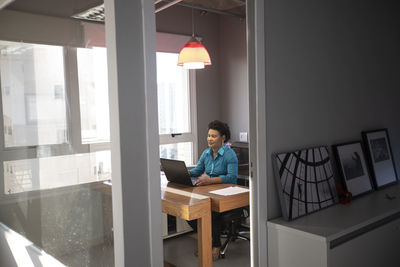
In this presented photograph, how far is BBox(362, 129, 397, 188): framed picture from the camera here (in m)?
3.05

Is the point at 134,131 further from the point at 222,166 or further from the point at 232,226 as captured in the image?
the point at 232,226

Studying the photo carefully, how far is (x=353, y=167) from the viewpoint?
2.88 meters

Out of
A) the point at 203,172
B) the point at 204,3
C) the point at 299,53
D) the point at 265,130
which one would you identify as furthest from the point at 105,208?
the point at 204,3

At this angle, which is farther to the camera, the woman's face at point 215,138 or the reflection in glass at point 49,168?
the woman's face at point 215,138

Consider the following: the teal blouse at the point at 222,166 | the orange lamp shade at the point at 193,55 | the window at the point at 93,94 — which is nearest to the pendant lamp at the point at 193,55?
the orange lamp shade at the point at 193,55

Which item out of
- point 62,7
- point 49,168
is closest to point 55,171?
point 49,168

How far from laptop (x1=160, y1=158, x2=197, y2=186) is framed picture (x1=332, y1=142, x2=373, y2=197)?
1.25m

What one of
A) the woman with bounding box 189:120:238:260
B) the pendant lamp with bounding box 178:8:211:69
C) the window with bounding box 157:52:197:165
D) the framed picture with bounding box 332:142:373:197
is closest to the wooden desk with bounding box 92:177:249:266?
the woman with bounding box 189:120:238:260

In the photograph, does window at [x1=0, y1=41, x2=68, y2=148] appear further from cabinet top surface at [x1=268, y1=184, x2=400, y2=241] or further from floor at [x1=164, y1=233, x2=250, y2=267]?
floor at [x1=164, y1=233, x2=250, y2=267]

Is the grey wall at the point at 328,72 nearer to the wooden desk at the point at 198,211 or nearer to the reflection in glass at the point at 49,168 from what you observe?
the wooden desk at the point at 198,211

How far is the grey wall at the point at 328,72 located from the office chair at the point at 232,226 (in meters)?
1.28

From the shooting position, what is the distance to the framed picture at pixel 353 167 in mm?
2771

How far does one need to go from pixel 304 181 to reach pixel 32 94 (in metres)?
1.86

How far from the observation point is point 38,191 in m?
2.42
